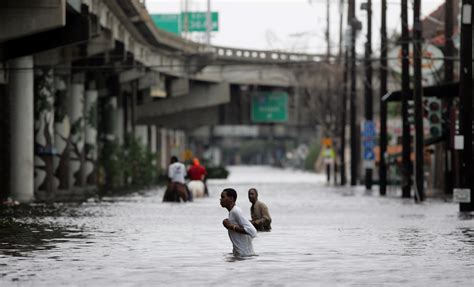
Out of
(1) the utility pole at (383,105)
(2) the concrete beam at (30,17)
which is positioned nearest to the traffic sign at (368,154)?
(1) the utility pole at (383,105)

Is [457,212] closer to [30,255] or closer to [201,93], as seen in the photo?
[30,255]

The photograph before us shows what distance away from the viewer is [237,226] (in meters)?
22.2

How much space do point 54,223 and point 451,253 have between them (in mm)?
13124

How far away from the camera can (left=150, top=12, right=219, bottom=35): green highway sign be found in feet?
403

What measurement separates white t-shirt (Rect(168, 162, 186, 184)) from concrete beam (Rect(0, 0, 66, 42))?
8804 millimetres

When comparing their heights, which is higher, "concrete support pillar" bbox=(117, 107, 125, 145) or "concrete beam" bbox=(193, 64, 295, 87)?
"concrete beam" bbox=(193, 64, 295, 87)

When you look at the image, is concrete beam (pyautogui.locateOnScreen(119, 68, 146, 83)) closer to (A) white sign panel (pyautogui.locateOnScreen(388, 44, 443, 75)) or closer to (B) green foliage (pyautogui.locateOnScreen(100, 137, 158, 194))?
(B) green foliage (pyautogui.locateOnScreen(100, 137, 158, 194))

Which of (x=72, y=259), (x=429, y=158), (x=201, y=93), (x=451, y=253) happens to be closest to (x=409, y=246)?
(x=451, y=253)

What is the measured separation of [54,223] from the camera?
34625 millimetres

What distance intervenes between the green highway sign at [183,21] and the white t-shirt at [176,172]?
2752 inches

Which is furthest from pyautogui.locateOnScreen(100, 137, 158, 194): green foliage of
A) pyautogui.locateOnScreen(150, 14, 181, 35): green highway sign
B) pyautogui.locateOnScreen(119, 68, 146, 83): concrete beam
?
pyautogui.locateOnScreen(150, 14, 181, 35): green highway sign

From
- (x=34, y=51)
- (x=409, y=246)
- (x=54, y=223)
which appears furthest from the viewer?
(x=34, y=51)

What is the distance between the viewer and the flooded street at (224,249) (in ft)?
63.1

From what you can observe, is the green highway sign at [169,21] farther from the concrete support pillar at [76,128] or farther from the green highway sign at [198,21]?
the concrete support pillar at [76,128]
